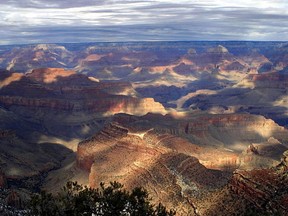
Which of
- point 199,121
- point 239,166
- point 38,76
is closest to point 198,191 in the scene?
point 239,166

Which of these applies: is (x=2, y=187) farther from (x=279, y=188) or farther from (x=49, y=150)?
(x=279, y=188)

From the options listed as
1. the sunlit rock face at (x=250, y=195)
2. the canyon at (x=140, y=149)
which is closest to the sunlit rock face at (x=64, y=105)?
the canyon at (x=140, y=149)

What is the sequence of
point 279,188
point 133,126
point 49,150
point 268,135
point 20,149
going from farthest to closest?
1. point 268,135
2. point 49,150
3. point 20,149
4. point 133,126
5. point 279,188

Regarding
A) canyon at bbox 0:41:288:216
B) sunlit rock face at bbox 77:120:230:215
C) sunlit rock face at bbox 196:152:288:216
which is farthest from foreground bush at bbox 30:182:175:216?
sunlit rock face at bbox 77:120:230:215

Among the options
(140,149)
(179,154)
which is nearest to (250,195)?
(179,154)

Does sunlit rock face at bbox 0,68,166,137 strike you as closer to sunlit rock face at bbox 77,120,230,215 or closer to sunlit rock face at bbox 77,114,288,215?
sunlit rock face at bbox 77,114,288,215
